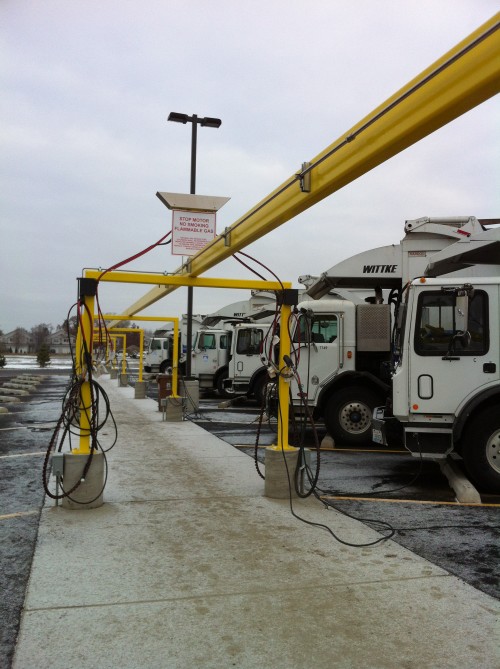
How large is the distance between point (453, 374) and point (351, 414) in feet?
10.6

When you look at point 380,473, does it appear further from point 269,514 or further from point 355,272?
point 355,272

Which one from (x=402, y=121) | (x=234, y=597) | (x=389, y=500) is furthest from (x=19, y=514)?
(x=402, y=121)

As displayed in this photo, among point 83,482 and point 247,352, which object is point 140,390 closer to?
point 247,352

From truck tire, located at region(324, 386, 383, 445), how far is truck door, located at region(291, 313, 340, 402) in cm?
41

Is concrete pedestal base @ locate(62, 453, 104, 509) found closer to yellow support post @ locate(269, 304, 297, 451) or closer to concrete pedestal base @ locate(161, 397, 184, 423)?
yellow support post @ locate(269, 304, 297, 451)

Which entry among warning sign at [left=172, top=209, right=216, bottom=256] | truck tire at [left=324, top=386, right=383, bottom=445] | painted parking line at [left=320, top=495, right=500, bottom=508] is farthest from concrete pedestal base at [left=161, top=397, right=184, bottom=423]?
painted parking line at [left=320, top=495, right=500, bottom=508]

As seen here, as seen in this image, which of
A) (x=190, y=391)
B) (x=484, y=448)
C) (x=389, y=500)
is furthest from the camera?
(x=190, y=391)

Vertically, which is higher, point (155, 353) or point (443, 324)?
point (443, 324)

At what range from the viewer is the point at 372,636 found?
341cm

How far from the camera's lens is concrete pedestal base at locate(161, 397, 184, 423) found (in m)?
13.4

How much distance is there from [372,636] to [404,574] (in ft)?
3.45

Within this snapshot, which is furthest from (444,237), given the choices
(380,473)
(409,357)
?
(380,473)

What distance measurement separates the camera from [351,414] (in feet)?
34.0

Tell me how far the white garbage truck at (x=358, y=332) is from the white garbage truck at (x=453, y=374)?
2.44 metres
